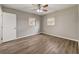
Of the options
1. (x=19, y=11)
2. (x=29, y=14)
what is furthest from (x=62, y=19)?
(x=19, y=11)

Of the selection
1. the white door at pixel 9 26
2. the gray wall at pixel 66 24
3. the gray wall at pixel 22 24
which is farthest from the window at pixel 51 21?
the white door at pixel 9 26

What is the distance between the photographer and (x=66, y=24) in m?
→ 5.25

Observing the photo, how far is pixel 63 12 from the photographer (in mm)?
5535

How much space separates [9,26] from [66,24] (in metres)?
3.88

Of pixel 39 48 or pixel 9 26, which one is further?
pixel 9 26

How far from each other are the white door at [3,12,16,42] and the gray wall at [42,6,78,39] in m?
3.53

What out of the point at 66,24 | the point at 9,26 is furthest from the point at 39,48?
the point at 66,24

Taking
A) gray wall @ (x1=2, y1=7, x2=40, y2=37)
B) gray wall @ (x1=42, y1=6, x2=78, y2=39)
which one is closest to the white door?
gray wall @ (x1=2, y1=7, x2=40, y2=37)

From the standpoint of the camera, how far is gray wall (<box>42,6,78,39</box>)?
15.1 ft

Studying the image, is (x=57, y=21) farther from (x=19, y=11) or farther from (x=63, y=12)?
(x=19, y=11)

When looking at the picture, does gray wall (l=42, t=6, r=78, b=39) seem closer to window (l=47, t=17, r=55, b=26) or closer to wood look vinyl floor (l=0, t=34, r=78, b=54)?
→ window (l=47, t=17, r=55, b=26)

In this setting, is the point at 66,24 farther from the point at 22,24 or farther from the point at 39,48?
the point at 22,24

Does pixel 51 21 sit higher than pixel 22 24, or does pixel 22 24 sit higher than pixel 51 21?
pixel 51 21

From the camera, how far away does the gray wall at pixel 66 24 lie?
4.61 meters
